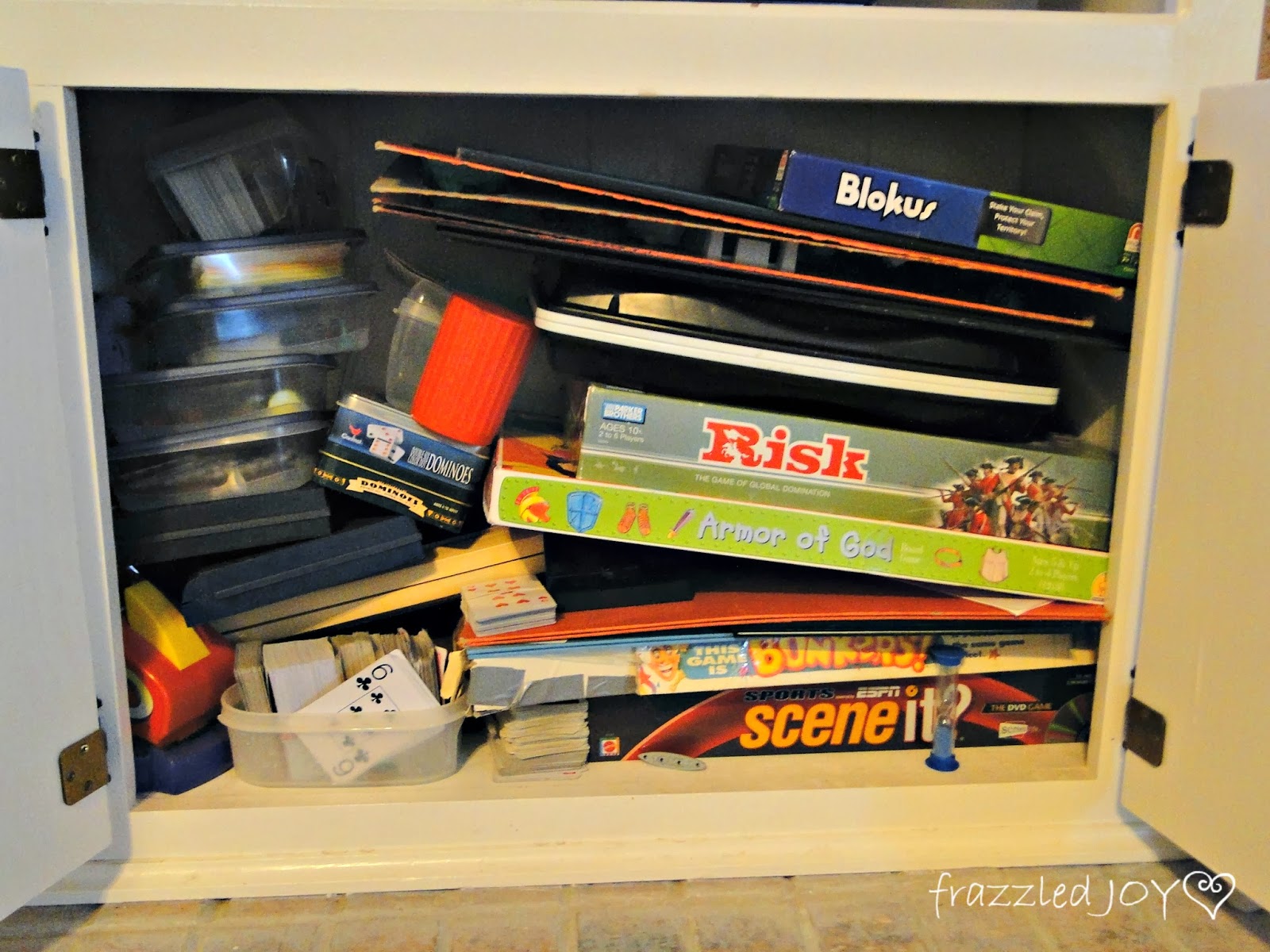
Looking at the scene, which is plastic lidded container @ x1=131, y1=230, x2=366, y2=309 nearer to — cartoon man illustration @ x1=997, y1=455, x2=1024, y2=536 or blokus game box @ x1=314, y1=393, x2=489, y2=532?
blokus game box @ x1=314, y1=393, x2=489, y2=532

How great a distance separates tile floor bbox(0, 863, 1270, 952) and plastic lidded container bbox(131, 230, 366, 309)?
46cm

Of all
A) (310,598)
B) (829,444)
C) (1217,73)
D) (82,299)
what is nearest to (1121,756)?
(829,444)

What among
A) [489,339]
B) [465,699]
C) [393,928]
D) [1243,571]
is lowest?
[393,928]

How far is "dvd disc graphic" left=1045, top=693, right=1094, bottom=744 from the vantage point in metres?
0.83

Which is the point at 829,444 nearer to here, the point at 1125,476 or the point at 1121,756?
the point at 1125,476

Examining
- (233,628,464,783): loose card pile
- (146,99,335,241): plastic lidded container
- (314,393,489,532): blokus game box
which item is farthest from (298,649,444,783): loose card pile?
(146,99,335,241): plastic lidded container

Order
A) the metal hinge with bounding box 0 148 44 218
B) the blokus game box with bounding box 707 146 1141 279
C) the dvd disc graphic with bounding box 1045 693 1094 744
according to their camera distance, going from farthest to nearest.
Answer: the dvd disc graphic with bounding box 1045 693 1094 744
the blokus game box with bounding box 707 146 1141 279
the metal hinge with bounding box 0 148 44 218

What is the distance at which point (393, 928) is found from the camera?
67 centimetres

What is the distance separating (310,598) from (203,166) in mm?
362

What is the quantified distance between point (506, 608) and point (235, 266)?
345 mm

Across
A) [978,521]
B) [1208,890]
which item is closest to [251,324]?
[978,521]

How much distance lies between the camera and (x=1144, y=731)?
74 cm

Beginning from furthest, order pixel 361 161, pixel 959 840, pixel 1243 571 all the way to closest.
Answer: pixel 361 161 < pixel 959 840 < pixel 1243 571

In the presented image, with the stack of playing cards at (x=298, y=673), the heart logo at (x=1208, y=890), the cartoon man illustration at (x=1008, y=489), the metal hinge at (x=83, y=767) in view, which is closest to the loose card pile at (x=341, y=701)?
the stack of playing cards at (x=298, y=673)
